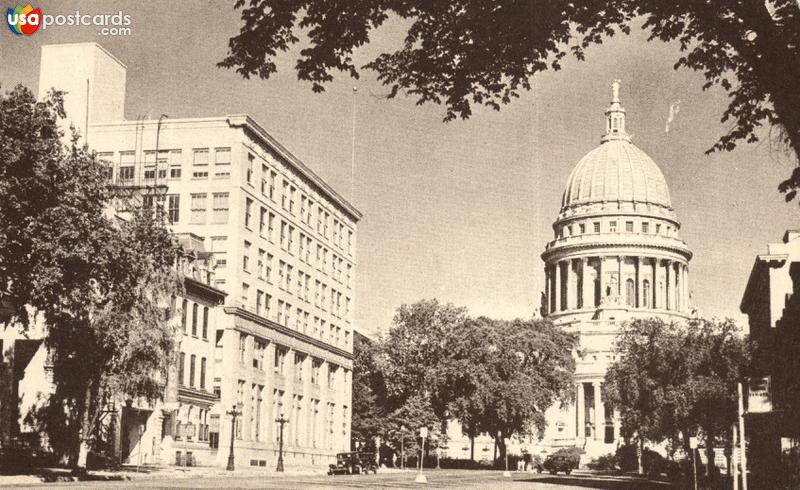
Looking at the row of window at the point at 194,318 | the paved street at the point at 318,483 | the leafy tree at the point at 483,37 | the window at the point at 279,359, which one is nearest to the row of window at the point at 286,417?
the window at the point at 279,359

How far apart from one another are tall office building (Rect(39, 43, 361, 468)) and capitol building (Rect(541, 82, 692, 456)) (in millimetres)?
64978

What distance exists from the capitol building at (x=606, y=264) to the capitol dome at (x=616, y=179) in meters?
0.16

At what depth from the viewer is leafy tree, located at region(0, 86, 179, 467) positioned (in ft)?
116

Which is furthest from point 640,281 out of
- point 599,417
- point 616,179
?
point 599,417

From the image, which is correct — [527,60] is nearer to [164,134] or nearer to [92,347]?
[92,347]

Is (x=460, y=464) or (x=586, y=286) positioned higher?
(x=586, y=286)

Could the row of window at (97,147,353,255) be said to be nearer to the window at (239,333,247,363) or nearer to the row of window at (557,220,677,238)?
the window at (239,333,247,363)

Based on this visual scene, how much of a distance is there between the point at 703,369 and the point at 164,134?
41.3m

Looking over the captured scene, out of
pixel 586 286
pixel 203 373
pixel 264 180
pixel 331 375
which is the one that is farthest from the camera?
pixel 586 286

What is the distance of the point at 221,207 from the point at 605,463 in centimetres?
6622

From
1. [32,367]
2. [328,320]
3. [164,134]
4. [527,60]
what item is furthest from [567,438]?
[527,60]

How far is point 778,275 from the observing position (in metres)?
64.7

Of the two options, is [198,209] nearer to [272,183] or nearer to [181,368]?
[272,183]

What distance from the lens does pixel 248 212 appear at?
259 feet
